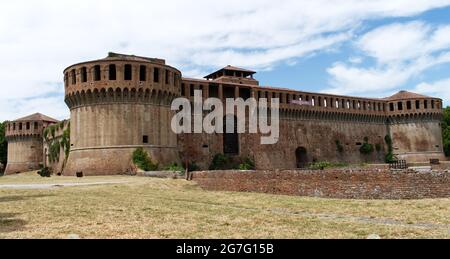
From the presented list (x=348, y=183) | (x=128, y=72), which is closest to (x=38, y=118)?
(x=128, y=72)

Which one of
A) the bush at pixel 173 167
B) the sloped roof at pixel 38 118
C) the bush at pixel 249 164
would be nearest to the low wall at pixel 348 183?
the bush at pixel 173 167

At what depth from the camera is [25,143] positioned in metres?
56.3

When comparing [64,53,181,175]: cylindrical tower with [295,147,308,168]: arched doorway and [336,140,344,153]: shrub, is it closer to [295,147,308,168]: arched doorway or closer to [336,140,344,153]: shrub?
[295,147,308,168]: arched doorway

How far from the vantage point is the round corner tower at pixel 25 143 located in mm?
56031

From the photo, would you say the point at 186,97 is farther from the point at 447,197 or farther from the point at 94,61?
the point at 447,197

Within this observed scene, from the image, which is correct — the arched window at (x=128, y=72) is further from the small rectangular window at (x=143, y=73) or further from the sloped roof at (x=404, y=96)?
the sloped roof at (x=404, y=96)

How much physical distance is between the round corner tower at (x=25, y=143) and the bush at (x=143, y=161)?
27.1m

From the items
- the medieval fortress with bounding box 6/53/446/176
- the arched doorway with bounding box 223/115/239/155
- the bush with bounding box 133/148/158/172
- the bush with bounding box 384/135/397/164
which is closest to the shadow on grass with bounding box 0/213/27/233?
the bush with bounding box 133/148/158/172

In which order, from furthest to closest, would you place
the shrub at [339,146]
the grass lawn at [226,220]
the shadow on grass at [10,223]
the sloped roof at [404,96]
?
the sloped roof at [404,96] → the shrub at [339,146] → the shadow on grass at [10,223] → the grass lawn at [226,220]

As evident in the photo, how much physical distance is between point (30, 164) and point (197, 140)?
26.2 meters

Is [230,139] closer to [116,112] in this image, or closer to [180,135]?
[180,135]

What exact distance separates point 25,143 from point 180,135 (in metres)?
26.4

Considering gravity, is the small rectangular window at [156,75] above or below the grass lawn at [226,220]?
above
